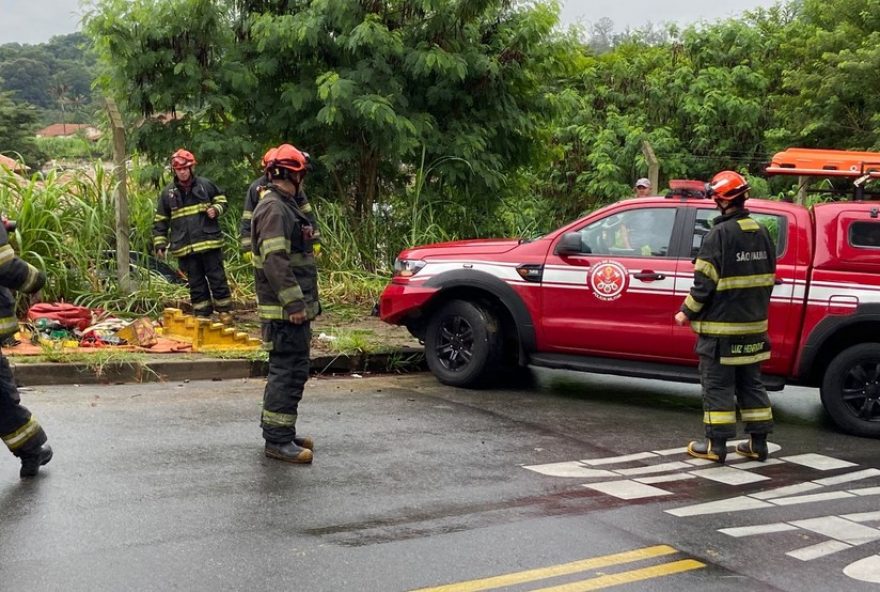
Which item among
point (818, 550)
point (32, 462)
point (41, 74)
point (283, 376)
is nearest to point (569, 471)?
point (818, 550)

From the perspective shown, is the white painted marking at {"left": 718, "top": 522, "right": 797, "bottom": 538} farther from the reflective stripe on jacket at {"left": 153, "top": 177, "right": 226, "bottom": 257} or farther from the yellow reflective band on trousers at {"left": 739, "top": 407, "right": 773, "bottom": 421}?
the reflective stripe on jacket at {"left": 153, "top": 177, "right": 226, "bottom": 257}

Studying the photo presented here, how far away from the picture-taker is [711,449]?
698cm

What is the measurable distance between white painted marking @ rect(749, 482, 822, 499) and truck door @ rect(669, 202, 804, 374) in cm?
179

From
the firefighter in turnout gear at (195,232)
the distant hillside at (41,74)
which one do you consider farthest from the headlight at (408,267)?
the distant hillside at (41,74)

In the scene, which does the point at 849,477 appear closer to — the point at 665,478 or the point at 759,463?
the point at 759,463

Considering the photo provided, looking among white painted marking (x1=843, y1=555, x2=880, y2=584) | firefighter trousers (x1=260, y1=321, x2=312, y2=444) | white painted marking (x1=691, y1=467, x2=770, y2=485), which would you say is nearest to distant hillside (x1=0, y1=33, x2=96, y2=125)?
firefighter trousers (x1=260, y1=321, x2=312, y2=444)

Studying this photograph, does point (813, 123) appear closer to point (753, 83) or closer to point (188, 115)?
point (753, 83)

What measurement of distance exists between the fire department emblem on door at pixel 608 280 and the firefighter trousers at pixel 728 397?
154cm

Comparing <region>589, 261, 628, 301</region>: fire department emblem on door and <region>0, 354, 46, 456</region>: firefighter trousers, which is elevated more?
<region>589, 261, 628, 301</region>: fire department emblem on door

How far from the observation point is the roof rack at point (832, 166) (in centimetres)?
862

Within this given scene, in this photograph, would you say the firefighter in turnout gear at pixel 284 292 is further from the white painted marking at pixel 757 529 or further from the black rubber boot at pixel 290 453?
the white painted marking at pixel 757 529

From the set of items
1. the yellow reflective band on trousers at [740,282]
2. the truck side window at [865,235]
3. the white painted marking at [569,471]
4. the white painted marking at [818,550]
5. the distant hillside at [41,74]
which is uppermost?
the distant hillside at [41,74]

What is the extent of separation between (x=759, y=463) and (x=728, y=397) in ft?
1.64

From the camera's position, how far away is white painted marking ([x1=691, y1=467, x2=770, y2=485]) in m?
6.50
